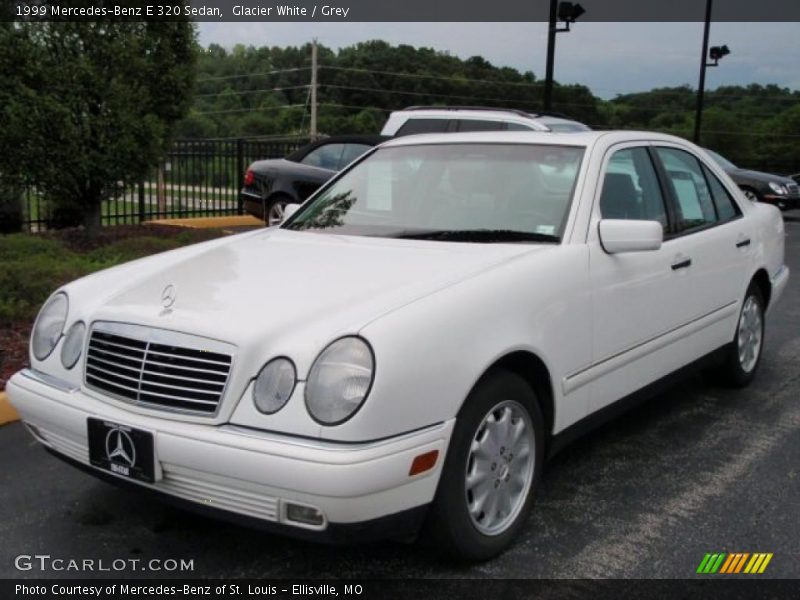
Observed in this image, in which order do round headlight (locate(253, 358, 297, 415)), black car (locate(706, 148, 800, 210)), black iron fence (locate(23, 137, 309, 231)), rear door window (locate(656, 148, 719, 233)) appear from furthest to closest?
black car (locate(706, 148, 800, 210)) < black iron fence (locate(23, 137, 309, 231)) < rear door window (locate(656, 148, 719, 233)) < round headlight (locate(253, 358, 297, 415))

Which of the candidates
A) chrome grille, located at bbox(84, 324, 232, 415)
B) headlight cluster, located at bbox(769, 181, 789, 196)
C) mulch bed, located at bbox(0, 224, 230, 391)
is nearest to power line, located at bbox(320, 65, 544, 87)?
headlight cluster, located at bbox(769, 181, 789, 196)

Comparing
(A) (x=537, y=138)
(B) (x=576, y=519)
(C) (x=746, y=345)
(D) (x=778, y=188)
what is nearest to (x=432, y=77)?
(D) (x=778, y=188)

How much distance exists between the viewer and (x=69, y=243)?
8.96 metres

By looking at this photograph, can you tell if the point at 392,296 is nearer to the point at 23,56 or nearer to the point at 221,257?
the point at 221,257

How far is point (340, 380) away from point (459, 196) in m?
1.62

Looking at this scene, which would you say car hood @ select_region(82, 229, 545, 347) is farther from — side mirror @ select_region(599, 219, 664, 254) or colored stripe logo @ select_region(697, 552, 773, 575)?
colored stripe logo @ select_region(697, 552, 773, 575)

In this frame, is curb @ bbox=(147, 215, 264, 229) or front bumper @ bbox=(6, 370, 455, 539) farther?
curb @ bbox=(147, 215, 264, 229)

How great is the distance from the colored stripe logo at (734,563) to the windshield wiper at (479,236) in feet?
4.51

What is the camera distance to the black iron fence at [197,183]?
12969 millimetres

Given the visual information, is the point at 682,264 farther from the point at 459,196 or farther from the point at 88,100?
the point at 88,100

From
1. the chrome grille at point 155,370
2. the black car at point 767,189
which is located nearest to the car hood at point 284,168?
the chrome grille at point 155,370

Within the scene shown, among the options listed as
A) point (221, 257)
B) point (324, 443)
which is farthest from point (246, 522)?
point (221, 257)

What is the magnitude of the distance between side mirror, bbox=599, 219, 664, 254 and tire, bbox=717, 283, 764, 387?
1755mm

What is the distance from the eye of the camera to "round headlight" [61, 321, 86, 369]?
121 inches
